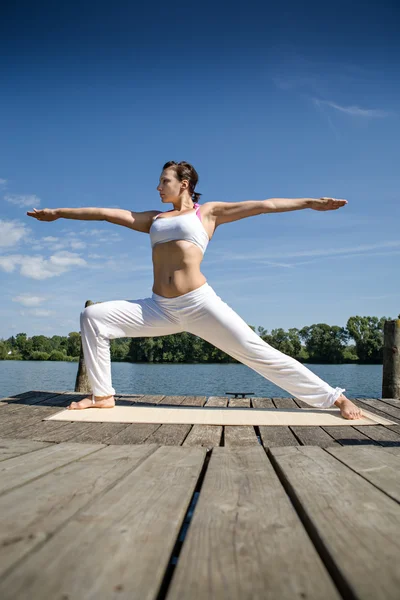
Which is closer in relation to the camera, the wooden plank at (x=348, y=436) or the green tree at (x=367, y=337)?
the wooden plank at (x=348, y=436)

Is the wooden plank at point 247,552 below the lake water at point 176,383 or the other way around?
the other way around

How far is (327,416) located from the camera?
12.6ft

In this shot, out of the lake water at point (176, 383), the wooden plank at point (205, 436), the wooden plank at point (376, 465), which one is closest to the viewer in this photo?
the wooden plank at point (376, 465)

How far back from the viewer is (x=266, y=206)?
13.8ft

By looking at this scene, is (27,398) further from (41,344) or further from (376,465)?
(41,344)

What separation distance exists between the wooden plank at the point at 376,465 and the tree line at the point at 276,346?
5112 centimetres

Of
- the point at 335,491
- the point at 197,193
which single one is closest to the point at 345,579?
the point at 335,491

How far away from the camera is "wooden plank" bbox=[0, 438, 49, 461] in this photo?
6.58ft

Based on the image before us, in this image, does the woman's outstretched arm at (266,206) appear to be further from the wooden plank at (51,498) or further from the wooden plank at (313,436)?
the wooden plank at (51,498)

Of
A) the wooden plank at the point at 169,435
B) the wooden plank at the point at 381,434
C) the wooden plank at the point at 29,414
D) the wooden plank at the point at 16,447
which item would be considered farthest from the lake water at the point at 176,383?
the wooden plank at the point at 16,447

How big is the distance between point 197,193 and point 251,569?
3969 mm

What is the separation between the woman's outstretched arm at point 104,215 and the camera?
14.2ft

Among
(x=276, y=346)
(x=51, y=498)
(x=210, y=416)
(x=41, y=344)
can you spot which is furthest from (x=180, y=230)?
(x=41, y=344)

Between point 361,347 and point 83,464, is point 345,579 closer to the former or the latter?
point 83,464
